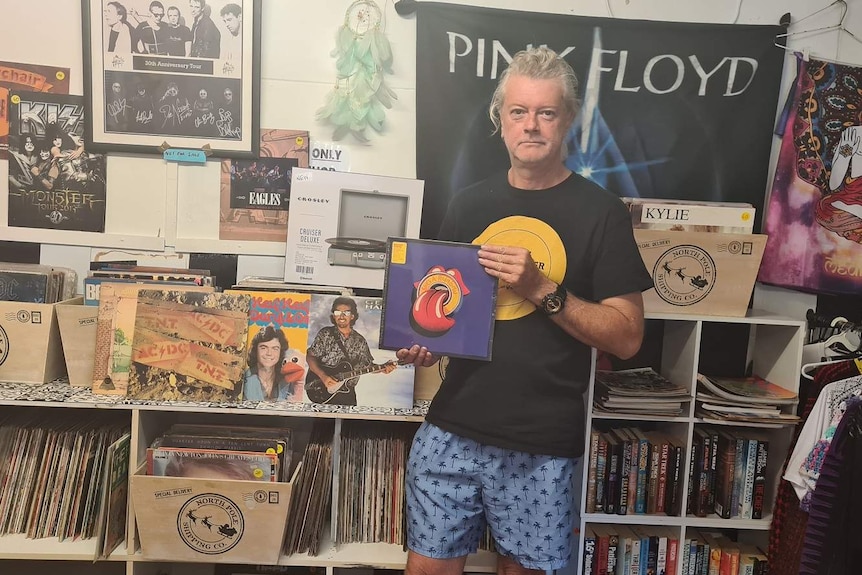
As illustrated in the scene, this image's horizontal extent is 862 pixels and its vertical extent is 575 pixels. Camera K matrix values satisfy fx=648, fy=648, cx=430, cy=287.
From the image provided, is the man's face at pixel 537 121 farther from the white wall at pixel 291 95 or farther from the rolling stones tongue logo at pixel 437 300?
the white wall at pixel 291 95

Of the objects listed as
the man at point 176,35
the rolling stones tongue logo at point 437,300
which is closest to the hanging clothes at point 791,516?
the rolling stones tongue logo at point 437,300

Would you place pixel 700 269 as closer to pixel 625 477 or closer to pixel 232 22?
pixel 625 477

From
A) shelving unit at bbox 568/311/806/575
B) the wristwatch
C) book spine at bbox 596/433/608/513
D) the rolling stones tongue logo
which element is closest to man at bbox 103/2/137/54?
the rolling stones tongue logo

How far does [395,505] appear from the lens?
76.4 inches

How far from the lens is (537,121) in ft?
5.17

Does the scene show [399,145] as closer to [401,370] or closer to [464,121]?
[464,121]

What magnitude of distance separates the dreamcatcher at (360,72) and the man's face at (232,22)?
1.00 feet

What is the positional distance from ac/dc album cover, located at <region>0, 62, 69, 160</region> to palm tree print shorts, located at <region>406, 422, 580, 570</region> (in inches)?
63.7

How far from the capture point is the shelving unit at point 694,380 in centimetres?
188

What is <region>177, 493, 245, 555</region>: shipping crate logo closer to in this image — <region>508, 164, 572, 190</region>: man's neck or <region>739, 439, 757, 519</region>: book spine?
<region>508, 164, 572, 190</region>: man's neck

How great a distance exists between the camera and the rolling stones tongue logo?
5.16 ft

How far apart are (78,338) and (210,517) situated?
2.14 ft

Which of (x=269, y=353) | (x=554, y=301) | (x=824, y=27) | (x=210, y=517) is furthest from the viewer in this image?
(x=824, y=27)

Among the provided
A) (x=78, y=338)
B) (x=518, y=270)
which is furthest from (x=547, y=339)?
(x=78, y=338)
